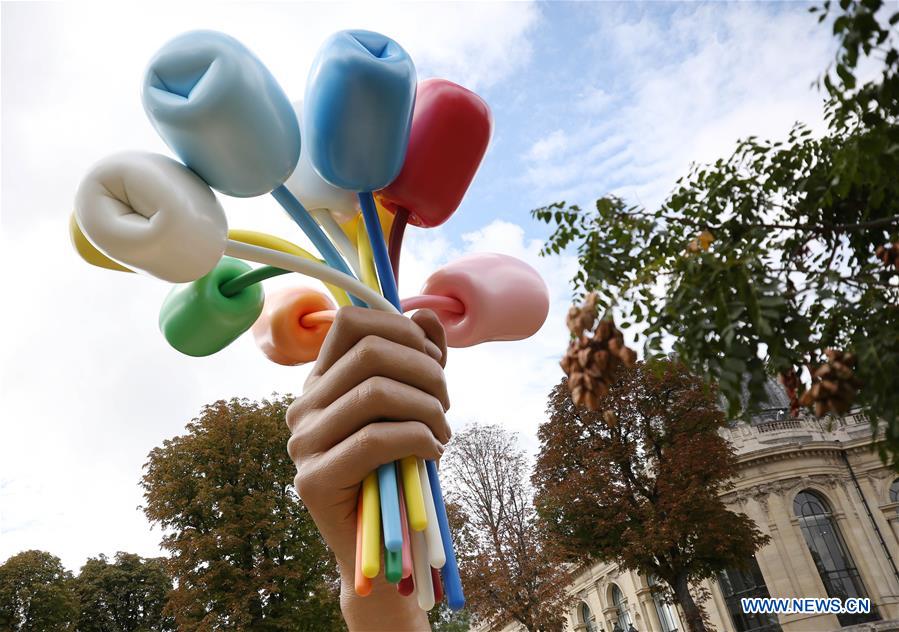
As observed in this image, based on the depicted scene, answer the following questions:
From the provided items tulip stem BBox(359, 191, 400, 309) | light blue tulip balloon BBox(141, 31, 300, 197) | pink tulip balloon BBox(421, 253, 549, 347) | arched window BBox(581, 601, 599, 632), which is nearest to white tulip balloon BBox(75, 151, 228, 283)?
light blue tulip balloon BBox(141, 31, 300, 197)

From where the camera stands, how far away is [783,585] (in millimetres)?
24906

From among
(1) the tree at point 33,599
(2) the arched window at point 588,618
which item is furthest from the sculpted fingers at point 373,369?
(2) the arched window at point 588,618

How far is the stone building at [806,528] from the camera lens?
2522 cm

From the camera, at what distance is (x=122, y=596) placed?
3209 cm

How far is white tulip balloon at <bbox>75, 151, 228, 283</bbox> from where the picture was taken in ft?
10.3

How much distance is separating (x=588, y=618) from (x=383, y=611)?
3806cm

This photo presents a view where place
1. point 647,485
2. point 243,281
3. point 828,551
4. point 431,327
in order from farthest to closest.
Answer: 1. point 828,551
2. point 647,485
3. point 243,281
4. point 431,327

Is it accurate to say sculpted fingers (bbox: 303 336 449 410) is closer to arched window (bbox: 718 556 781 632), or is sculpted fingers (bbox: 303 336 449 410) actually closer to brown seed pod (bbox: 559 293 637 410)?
brown seed pod (bbox: 559 293 637 410)

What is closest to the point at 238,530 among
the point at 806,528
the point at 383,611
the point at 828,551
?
the point at 383,611

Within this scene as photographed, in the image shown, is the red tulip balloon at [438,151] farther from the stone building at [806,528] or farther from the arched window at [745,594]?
the arched window at [745,594]

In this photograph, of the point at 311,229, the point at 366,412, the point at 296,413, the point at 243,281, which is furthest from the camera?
the point at 243,281

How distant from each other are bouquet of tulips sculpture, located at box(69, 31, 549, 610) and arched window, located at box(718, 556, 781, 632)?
24.8 meters

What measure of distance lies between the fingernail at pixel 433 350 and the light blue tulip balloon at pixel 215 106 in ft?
4.36

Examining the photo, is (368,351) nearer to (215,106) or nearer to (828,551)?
(215,106)
